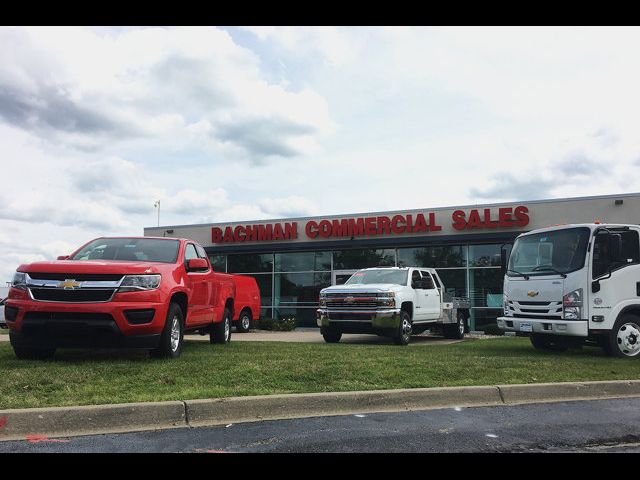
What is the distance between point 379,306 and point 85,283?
286 inches

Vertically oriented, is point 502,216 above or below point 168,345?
above

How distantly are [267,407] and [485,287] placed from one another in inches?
692

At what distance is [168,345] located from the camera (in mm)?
8406

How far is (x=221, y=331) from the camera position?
1175 cm

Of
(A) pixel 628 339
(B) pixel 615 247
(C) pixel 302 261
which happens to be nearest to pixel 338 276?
(C) pixel 302 261

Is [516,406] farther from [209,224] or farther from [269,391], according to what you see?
[209,224]

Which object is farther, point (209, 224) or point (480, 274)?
point (209, 224)

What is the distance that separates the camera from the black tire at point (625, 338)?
10.8m

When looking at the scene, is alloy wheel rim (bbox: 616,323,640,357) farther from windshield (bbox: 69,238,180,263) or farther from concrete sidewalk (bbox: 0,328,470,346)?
windshield (bbox: 69,238,180,263)

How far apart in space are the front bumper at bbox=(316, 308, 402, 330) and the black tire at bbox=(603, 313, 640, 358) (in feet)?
14.2

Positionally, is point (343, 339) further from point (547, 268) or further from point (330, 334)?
point (547, 268)

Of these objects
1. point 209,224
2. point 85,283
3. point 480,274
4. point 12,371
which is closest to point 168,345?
point 85,283
